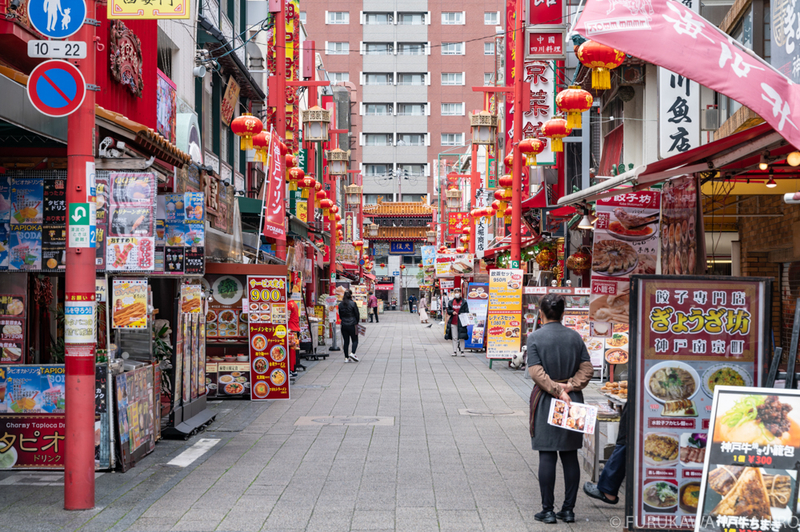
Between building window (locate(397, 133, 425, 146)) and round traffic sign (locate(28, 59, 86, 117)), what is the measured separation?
3110 inches

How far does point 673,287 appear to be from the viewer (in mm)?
6195

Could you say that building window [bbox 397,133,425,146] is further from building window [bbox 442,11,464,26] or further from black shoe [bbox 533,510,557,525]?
black shoe [bbox 533,510,557,525]

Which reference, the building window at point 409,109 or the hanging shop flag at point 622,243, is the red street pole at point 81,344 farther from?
the building window at point 409,109

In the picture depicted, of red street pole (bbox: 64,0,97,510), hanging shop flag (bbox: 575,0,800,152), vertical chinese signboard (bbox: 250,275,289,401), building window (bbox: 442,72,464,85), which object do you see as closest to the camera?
hanging shop flag (bbox: 575,0,800,152)

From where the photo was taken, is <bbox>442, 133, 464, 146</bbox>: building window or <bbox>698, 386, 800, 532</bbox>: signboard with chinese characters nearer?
<bbox>698, 386, 800, 532</bbox>: signboard with chinese characters

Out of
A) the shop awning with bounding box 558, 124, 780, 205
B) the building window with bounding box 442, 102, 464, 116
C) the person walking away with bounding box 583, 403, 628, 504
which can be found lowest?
the person walking away with bounding box 583, 403, 628, 504

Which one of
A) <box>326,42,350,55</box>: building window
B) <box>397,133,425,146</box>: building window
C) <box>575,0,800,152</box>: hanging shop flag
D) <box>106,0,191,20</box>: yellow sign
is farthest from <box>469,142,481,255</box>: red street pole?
<box>326,42,350,55</box>: building window

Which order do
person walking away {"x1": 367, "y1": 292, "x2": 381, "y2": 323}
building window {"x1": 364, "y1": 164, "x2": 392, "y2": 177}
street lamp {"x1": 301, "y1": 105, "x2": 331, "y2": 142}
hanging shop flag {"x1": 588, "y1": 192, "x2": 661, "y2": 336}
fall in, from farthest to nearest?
building window {"x1": 364, "y1": 164, "x2": 392, "y2": 177}, person walking away {"x1": 367, "y1": 292, "x2": 381, "y2": 323}, street lamp {"x1": 301, "y1": 105, "x2": 331, "y2": 142}, hanging shop flag {"x1": 588, "y1": 192, "x2": 661, "y2": 336}

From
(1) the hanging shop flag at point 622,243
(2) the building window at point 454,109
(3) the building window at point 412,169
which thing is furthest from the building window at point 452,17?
(1) the hanging shop flag at point 622,243

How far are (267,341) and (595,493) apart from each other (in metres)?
8.26

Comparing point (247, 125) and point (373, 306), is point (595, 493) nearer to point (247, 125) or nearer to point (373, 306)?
point (247, 125)

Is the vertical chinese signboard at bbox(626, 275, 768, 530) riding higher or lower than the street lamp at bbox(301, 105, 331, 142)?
lower

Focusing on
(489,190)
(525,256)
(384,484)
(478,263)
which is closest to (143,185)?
(384,484)

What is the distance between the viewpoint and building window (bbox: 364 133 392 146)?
8531 cm
